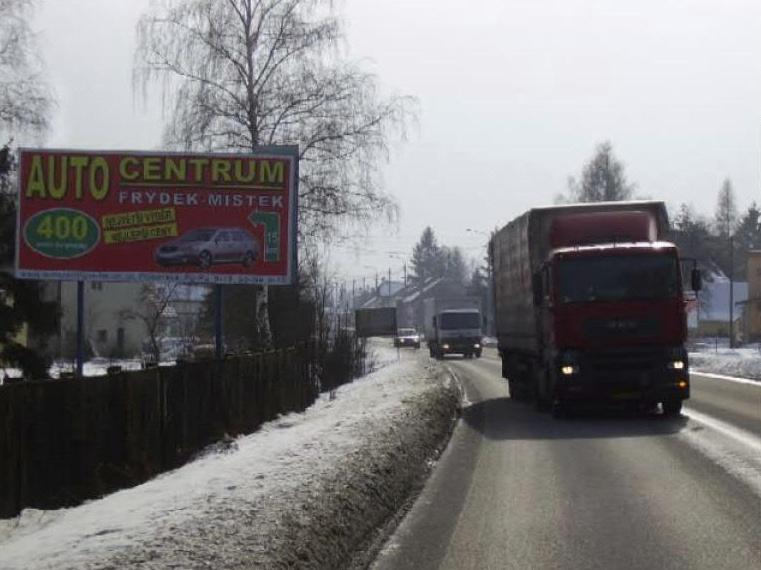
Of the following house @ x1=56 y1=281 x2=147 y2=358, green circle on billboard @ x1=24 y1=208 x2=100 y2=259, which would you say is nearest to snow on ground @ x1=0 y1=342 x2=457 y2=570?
green circle on billboard @ x1=24 y1=208 x2=100 y2=259

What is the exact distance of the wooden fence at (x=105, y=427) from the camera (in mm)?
12859

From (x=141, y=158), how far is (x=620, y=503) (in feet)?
50.2

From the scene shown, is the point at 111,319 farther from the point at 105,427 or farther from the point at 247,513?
the point at 247,513

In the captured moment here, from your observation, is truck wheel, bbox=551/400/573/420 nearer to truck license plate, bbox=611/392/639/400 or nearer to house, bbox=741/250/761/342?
truck license plate, bbox=611/392/639/400

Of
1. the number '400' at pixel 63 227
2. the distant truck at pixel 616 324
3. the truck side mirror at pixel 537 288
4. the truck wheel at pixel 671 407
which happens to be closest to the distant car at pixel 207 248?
the number '400' at pixel 63 227

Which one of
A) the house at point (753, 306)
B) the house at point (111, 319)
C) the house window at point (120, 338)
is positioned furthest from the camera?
the house at point (753, 306)

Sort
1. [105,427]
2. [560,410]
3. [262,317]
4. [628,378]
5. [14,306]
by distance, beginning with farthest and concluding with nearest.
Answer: [14,306] → [262,317] → [560,410] → [628,378] → [105,427]

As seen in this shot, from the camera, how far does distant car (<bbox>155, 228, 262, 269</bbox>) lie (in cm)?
2377

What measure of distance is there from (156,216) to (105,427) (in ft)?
32.0

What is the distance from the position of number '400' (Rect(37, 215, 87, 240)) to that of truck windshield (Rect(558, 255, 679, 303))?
9315 millimetres

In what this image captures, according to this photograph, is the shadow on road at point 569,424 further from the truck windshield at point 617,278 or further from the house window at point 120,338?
the house window at point 120,338

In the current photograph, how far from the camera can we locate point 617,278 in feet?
68.1

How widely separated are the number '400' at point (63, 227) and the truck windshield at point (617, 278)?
932cm

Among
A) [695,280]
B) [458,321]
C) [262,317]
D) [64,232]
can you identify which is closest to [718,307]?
[458,321]
